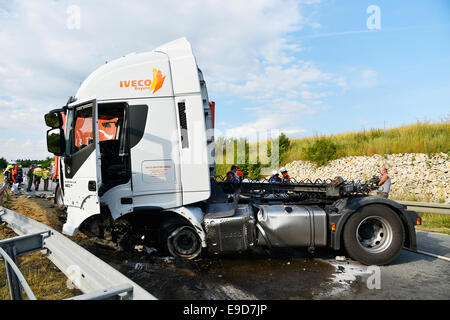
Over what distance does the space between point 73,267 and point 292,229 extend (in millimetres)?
3159

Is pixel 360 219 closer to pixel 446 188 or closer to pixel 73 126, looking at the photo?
pixel 73 126

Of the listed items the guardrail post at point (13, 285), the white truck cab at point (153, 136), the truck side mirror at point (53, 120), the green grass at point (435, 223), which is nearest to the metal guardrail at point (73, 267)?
the guardrail post at point (13, 285)

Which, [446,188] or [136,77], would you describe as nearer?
[136,77]

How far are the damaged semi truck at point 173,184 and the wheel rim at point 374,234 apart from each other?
0.05 feet

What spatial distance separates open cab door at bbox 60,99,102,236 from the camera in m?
4.10

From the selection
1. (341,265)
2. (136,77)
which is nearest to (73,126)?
(136,77)

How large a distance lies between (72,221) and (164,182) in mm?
1581

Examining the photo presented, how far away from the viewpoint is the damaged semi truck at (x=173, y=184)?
4461 mm

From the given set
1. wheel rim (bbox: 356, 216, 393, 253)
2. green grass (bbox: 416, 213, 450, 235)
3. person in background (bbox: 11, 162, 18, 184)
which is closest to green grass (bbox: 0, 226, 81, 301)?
wheel rim (bbox: 356, 216, 393, 253)

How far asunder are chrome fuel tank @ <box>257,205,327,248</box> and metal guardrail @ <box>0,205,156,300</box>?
2687 mm

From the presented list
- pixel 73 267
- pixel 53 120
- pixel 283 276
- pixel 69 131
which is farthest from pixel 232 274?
pixel 53 120

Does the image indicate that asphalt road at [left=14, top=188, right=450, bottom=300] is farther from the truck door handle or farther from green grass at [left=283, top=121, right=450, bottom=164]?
green grass at [left=283, top=121, right=450, bottom=164]
